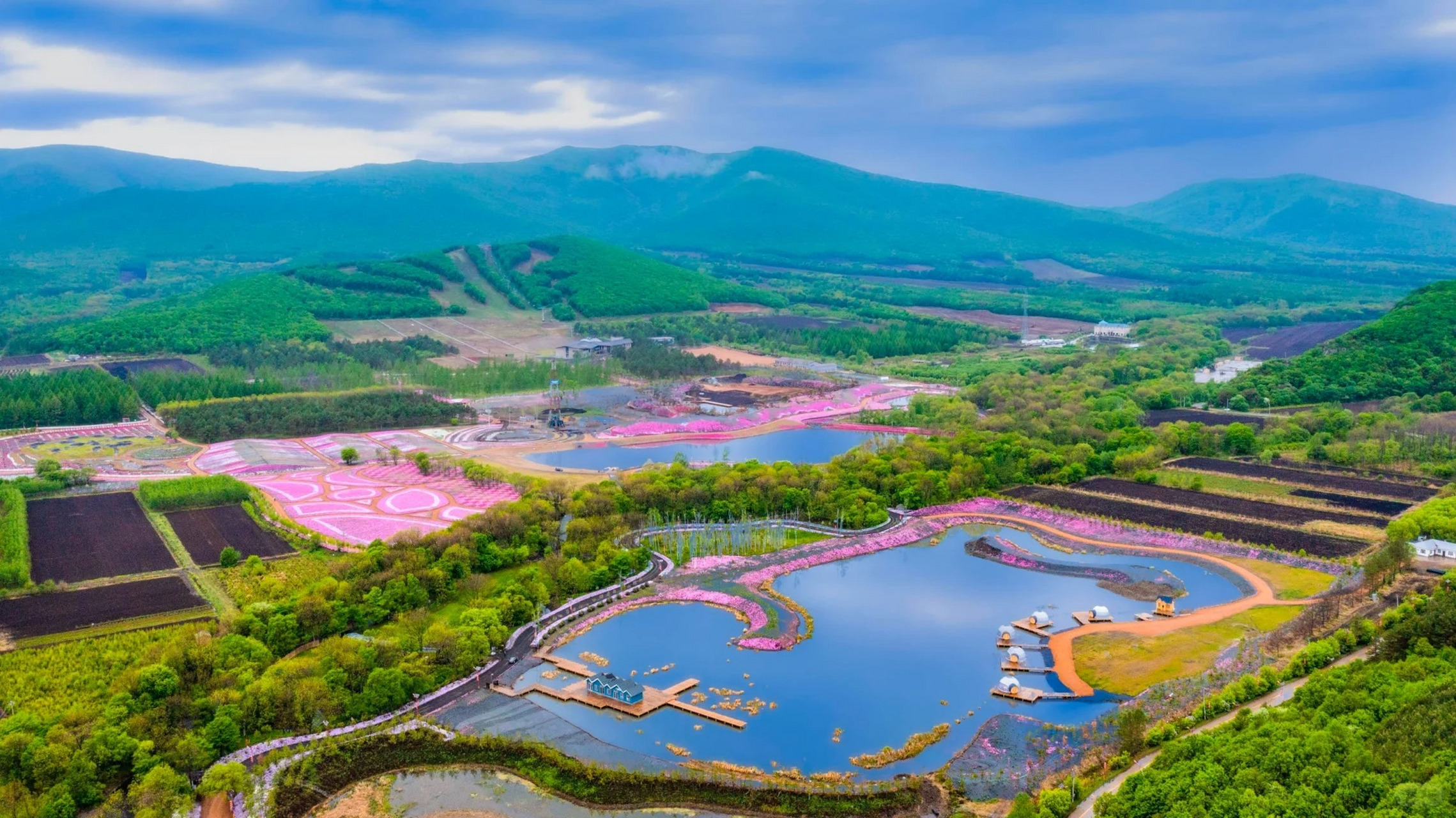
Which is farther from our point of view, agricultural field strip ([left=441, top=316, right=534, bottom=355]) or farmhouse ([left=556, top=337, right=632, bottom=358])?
agricultural field strip ([left=441, top=316, right=534, bottom=355])

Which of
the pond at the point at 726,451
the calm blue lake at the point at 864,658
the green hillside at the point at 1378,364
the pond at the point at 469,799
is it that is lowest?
the pond at the point at 469,799

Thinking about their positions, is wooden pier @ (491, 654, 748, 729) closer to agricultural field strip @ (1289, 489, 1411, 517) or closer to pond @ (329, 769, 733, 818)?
pond @ (329, 769, 733, 818)

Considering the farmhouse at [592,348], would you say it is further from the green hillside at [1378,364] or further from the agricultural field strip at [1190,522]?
the agricultural field strip at [1190,522]

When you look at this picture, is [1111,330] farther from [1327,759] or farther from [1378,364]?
[1327,759]

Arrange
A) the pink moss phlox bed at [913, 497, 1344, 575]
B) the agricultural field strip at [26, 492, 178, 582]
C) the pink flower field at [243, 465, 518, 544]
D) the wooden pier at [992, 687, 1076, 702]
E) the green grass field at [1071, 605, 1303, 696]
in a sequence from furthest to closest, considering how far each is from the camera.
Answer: the pink flower field at [243, 465, 518, 544]
the pink moss phlox bed at [913, 497, 1344, 575]
the agricultural field strip at [26, 492, 178, 582]
the green grass field at [1071, 605, 1303, 696]
the wooden pier at [992, 687, 1076, 702]

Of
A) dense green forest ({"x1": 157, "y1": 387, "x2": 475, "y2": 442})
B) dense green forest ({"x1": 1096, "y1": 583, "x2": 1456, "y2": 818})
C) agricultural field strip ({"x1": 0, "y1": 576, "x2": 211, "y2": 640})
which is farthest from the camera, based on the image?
dense green forest ({"x1": 157, "y1": 387, "x2": 475, "y2": 442})

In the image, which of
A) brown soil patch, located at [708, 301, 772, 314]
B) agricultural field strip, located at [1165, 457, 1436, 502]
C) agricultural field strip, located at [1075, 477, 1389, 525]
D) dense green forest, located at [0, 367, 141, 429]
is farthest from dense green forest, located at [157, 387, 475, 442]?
brown soil patch, located at [708, 301, 772, 314]

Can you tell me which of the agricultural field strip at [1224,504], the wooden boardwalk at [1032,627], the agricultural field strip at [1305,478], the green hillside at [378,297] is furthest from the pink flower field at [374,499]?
the green hillside at [378,297]
